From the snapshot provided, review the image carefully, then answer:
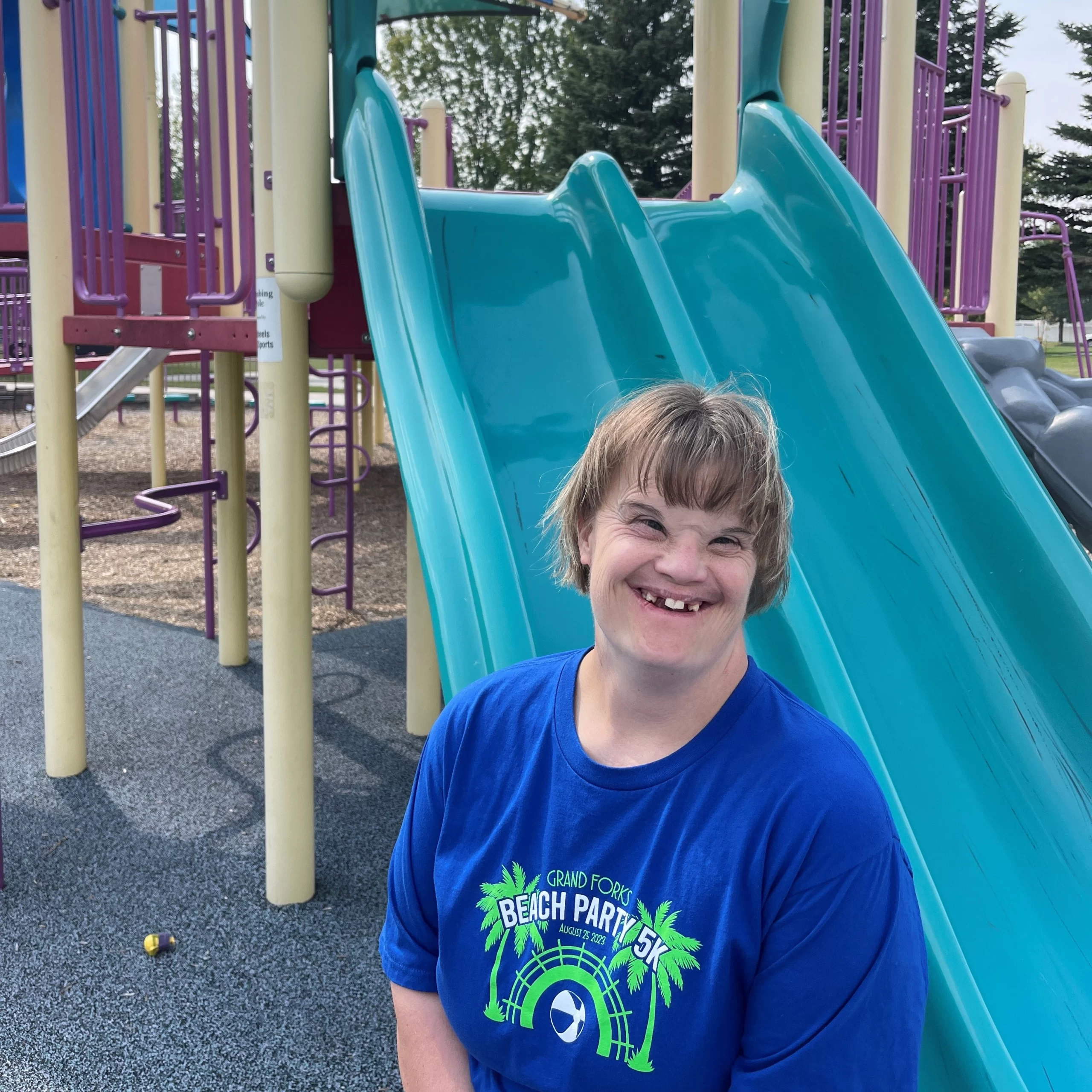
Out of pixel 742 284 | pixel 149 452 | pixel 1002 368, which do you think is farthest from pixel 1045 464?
pixel 149 452

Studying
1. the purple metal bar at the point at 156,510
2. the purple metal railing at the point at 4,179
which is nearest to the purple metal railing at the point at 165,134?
the purple metal railing at the point at 4,179

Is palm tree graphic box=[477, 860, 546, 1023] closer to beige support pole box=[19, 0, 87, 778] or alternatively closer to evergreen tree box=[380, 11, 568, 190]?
beige support pole box=[19, 0, 87, 778]

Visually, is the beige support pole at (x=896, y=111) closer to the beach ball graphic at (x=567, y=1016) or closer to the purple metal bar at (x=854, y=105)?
the purple metal bar at (x=854, y=105)

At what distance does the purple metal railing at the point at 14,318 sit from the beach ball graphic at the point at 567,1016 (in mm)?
12365

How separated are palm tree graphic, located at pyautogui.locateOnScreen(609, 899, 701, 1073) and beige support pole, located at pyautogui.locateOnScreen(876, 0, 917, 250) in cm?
382

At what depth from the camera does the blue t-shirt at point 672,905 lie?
107cm

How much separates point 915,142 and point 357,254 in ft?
16.3

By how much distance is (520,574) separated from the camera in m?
2.30

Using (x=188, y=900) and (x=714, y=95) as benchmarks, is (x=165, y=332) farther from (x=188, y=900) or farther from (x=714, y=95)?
(x=714, y=95)

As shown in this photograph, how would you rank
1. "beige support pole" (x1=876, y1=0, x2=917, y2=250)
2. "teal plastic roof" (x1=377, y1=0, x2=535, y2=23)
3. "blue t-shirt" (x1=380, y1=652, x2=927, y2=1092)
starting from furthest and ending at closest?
"teal plastic roof" (x1=377, y1=0, x2=535, y2=23) → "beige support pole" (x1=876, y1=0, x2=917, y2=250) → "blue t-shirt" (x1=380, y1=652, x2=927, y2=1092)

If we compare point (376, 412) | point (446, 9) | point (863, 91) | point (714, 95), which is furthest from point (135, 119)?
point (376, 412)

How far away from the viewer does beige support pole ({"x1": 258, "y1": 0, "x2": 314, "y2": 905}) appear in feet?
9.87

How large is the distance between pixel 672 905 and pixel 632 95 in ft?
106

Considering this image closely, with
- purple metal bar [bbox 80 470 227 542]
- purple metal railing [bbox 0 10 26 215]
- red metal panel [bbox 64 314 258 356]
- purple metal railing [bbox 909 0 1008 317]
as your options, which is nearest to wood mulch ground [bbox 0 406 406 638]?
purple metal bar [bbox 80 470 227 542]
